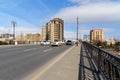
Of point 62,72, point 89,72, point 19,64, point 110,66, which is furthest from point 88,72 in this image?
A: point 19,64

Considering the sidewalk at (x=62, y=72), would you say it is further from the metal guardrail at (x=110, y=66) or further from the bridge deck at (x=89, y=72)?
the metal guardrail at (x=110, y=66)

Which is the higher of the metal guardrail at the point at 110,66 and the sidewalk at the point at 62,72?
the metal guardrail at the point at 110,66

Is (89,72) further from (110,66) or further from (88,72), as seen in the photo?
(110,66)

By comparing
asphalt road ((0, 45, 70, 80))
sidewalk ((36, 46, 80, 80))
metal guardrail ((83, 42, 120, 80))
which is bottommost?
sidewalk ((36, 46, 80, 80))

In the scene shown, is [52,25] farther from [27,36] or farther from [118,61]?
[118,61]

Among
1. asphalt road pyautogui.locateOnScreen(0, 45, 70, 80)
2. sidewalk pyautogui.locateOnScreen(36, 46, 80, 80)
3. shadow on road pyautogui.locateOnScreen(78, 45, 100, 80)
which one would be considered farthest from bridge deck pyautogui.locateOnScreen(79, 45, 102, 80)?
asphalt road pyautogui.locateOnScreen(0, 45, 70, 80)

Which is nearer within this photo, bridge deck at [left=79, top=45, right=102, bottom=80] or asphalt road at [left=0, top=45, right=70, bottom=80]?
bridge deck at [left=79, top=45, right=102, bottom=80]

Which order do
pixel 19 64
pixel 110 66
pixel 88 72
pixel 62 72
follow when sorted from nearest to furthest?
1. pixel 110 66
2. pixel 88 72
3. pixel 62 72
4. pixel 19 64

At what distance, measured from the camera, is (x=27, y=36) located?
17662cm

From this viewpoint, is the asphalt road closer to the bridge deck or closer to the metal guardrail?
the bridge deck

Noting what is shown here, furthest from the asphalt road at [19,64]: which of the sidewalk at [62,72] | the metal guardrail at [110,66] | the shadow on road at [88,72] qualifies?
the metal guardrail at [110,66]

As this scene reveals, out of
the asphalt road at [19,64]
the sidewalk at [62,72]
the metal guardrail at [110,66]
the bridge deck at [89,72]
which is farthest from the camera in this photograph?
the asphalt road at [19,64]

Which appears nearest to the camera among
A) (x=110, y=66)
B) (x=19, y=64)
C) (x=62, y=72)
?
(x=110, y=66)

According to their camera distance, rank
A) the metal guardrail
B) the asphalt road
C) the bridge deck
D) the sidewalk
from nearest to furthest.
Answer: the metal guardrail → the bridge deck → the sidewalk → the asphalt road
